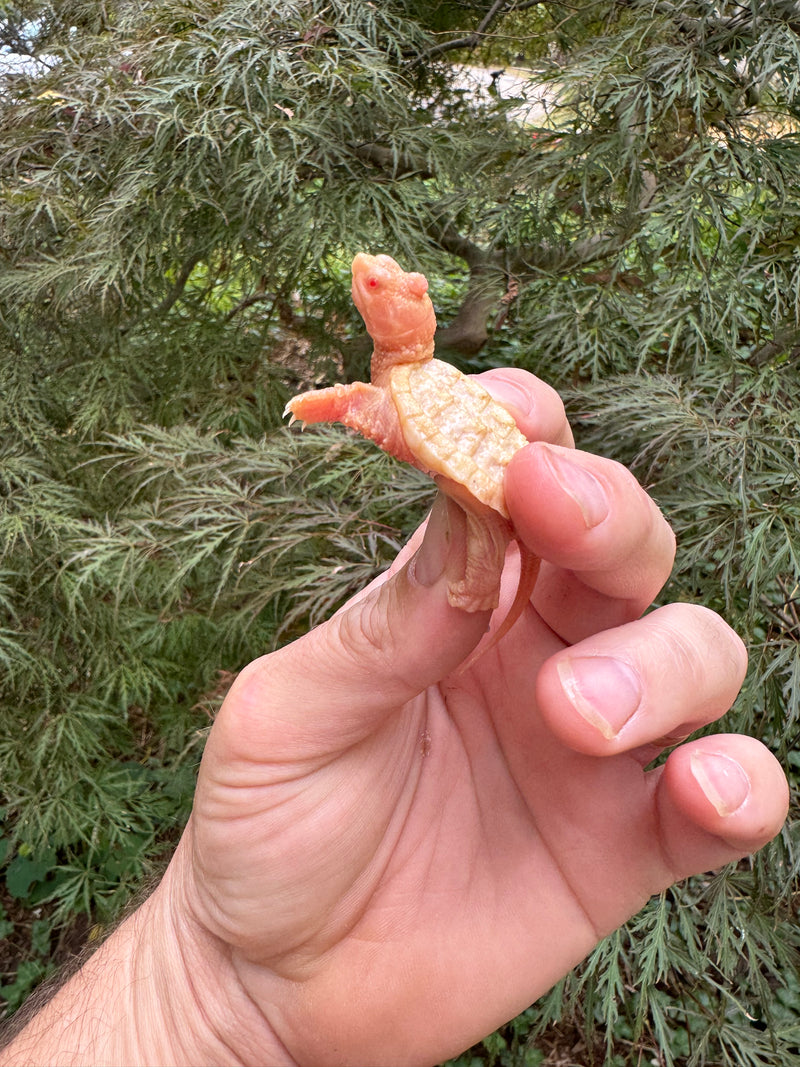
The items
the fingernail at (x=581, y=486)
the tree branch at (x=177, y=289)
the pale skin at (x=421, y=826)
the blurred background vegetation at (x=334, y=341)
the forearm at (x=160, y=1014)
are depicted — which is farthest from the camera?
the tree branch at (x=177, y=289)

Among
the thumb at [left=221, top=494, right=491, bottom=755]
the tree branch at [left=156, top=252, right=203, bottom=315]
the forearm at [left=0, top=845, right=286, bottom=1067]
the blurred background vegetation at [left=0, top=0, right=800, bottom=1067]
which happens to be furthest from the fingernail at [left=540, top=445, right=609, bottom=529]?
the tree branch at [left=156, top=252, right=203, bottom=315]

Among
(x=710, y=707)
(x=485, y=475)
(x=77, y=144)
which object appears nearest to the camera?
(x=485, y=475)

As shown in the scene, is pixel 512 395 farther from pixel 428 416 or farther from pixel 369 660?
pixel 369 660

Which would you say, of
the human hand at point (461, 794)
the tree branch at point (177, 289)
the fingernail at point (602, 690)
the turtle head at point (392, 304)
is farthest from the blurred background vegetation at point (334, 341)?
the turtle head at point (392, 304)

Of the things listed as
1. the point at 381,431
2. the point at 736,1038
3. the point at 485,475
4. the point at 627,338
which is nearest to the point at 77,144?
the point at 627,338

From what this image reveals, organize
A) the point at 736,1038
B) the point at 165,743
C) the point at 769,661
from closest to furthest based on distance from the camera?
the point at 769,661
the point at 736,1038
the point at 165,743

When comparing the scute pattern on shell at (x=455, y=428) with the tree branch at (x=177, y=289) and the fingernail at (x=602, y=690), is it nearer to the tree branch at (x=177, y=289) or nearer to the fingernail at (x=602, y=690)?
the fingernail at (x=602, y=690)

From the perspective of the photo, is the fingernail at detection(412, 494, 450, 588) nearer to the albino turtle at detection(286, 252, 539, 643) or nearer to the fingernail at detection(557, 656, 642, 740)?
the albino turtle at detection(286, 252, 539, 643)

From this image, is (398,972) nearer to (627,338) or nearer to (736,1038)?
(736,1038)
